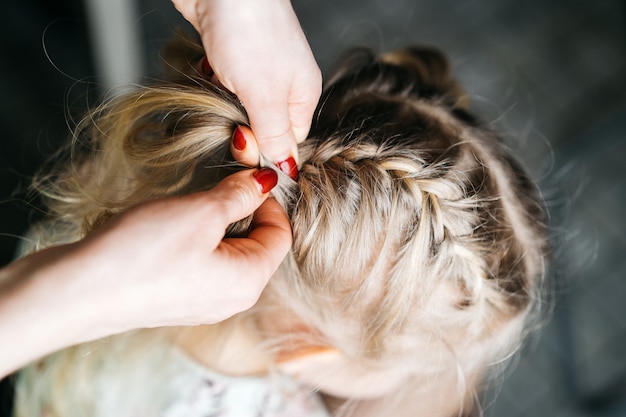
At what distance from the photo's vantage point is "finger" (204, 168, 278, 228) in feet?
1.85

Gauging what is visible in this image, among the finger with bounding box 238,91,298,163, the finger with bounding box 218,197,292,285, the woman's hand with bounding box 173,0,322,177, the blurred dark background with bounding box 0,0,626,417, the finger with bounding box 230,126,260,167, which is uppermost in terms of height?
the woman's hand with bounding box 173,0,322,177

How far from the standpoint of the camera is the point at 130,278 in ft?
1.73

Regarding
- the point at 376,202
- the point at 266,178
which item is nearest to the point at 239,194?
the point at 266,178

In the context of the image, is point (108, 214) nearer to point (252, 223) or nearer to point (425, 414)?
point (252, 223)

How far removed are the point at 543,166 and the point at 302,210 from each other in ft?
3.36

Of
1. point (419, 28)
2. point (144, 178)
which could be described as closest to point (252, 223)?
point (144, 178)

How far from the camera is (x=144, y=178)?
2.48 feet

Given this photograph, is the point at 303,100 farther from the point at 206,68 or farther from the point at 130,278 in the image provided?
the point at 130,278

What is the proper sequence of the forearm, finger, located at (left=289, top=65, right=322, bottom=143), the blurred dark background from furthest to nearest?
the blurred dark background, finger, located at (left=289, top=65, right=322, bottom=143), the forearm

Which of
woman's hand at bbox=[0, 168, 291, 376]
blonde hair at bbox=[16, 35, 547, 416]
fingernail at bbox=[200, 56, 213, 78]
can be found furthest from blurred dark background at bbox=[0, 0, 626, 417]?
woman's hand at bbox=[0, 168, 291, 376]

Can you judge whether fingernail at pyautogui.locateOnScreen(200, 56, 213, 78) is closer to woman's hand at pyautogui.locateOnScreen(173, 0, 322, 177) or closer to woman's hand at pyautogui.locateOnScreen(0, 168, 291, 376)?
woman's hand at pyautogui.locateOnScreen(173, 0, 322, 177)

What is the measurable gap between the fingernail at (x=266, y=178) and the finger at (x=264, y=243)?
4 cm

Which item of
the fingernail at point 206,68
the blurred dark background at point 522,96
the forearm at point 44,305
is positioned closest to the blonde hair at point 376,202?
the fingernail at point 206,68

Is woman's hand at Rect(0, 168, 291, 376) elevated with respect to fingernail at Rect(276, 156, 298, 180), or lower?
lower
